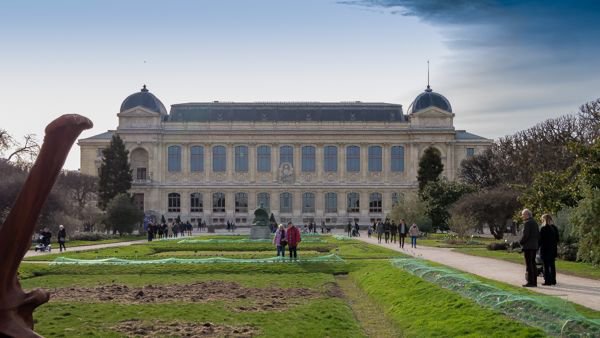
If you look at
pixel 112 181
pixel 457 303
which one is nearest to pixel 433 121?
pixel 112 181

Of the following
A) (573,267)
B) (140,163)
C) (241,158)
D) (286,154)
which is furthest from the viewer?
(286,154)

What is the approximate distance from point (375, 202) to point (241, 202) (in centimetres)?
1656

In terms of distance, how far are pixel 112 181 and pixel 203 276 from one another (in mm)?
50650

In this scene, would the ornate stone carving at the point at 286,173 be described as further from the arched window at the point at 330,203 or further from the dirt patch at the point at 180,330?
the dirt patch at the point at 180,330

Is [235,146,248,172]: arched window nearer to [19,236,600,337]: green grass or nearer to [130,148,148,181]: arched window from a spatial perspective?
[130,148,148,181]: arched window

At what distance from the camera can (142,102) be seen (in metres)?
93.1

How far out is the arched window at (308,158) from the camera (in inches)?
3701

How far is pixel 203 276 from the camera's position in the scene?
21.5 metres

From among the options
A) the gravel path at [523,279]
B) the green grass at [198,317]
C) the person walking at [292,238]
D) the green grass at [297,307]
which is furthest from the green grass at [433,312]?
the person walking at [292,238]

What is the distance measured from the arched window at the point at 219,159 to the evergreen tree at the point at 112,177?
22958mm

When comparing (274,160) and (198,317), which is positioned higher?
(274,160)

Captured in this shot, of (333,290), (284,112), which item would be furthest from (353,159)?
(333,290)

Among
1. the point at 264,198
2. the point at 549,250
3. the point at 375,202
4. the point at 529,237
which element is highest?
the point at 264,198

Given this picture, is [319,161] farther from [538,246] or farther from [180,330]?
[180,330]
